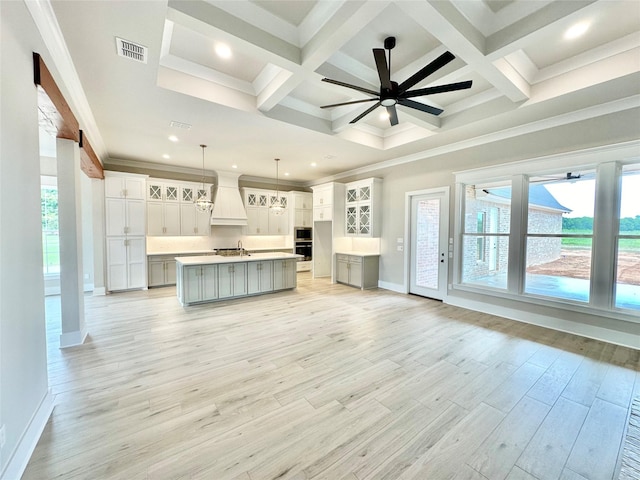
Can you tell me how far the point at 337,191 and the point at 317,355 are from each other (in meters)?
4.85

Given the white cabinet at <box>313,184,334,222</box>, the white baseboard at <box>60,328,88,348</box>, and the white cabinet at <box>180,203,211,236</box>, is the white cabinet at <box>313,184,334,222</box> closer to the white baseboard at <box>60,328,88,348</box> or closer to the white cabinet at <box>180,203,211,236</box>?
the white cabinet at <box>180,203,211,236</box>

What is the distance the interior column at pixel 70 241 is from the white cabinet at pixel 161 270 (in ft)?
10.5

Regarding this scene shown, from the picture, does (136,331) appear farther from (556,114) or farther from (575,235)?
(556,114)

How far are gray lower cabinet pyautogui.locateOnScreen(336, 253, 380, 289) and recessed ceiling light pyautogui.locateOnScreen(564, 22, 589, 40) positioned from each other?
4665 mm

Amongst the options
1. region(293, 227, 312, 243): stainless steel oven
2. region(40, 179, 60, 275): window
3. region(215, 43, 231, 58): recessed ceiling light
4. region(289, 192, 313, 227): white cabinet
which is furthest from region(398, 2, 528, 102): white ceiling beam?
region(40, 179, 60, 275): window

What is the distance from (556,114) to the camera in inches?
146

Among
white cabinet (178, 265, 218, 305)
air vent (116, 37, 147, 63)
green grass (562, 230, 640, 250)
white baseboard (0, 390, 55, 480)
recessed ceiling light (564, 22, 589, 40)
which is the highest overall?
recessed ceiling light (564, 22, 589, 40)

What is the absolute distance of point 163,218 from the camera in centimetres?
665

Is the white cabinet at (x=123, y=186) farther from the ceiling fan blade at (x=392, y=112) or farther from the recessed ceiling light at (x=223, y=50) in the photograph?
the ceiling fan blade at (x=392, y=112)

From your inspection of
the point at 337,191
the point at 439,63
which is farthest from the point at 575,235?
the point at 337,191

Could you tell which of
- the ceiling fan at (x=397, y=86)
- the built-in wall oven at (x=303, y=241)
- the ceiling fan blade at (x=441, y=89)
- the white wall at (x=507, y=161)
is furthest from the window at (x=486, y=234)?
the built-in wall oven at (x=303, y=241)

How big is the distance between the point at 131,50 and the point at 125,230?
4.78 metres

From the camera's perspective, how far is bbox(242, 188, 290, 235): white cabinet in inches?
313

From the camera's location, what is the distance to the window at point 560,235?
3729 millimetres
